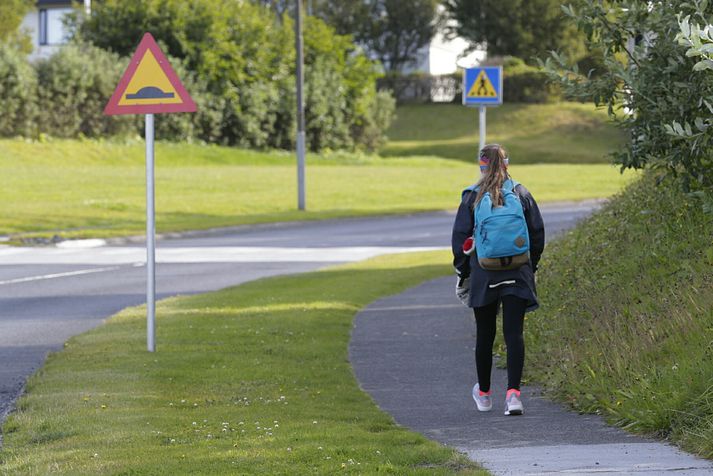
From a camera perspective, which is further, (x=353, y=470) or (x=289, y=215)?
(x=289, y=215)

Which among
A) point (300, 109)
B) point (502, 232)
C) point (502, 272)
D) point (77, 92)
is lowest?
point (502, 272)

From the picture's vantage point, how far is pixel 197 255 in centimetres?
2289

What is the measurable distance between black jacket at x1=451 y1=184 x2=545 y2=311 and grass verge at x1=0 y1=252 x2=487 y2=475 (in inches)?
41.3

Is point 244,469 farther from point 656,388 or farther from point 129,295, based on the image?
point 129,295

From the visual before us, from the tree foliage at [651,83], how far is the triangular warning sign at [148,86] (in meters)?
3.12

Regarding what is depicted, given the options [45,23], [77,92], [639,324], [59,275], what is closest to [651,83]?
[639,324]

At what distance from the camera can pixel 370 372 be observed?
10.4 meters

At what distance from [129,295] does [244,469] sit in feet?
34.5

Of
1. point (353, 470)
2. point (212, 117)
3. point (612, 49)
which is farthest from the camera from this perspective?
point (212, 117)

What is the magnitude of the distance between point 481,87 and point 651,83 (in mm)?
4659

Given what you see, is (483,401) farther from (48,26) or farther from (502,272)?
(48,26)

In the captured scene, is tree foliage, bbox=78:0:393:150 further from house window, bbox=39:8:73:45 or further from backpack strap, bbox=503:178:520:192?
backpack strap, bbox=503:178:520:192

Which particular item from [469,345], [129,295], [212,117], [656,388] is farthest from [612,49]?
[212,117]

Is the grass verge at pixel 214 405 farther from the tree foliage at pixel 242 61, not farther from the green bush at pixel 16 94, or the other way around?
the tree foliage at pixel 242 61
